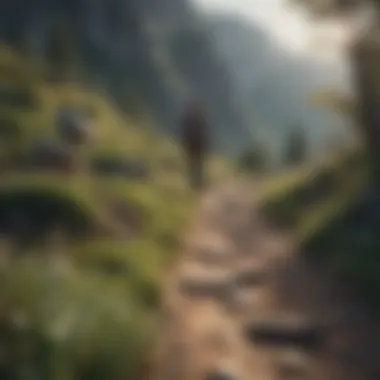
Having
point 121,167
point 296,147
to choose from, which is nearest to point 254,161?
point 296,147

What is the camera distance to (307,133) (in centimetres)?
214

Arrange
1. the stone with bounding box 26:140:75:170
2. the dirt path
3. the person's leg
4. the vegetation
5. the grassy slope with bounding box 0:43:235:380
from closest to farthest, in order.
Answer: the grassy slope with bounding box 0:43:235:380 → the dirt path → the stone with bounding box 26:140:75:170 → the vegetation → the person's leg

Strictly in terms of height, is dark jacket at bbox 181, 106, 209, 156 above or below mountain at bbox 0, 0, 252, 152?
below

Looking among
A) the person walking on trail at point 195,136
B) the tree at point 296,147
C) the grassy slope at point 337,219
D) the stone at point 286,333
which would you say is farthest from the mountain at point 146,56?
the stone at point 286,333

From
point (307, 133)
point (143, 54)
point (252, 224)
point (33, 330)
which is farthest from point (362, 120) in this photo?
point (33, 330)

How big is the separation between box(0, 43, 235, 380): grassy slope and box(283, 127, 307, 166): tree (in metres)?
0.36

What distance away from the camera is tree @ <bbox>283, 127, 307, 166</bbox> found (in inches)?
84.4

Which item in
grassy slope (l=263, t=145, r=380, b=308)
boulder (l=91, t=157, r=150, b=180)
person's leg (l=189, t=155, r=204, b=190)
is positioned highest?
person's leg (l=189, t=155, r=204, b=190)

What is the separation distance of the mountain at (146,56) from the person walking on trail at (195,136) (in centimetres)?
5

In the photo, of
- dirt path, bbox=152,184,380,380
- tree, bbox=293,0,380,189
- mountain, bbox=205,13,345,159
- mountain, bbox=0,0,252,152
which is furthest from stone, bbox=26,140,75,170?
tree, bbox=293,0,380,189

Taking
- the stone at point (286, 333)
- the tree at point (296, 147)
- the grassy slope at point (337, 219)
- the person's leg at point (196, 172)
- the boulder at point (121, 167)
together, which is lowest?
the stone at point (286, 333)

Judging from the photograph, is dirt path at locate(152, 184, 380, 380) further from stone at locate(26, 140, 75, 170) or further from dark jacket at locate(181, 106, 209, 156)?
stone at locate(26, 140, 75, 170)

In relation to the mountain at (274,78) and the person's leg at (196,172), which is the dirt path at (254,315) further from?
the mountain at (274,78)

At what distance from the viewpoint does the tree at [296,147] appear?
214 cm
